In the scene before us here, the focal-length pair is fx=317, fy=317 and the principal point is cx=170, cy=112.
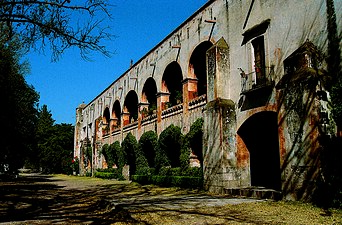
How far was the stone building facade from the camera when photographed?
31.1ft

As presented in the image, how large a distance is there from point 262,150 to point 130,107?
54.4ft

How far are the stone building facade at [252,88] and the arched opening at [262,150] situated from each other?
4 cm

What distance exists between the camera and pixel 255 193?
11102mm

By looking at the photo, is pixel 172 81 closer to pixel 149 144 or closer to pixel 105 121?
pixel 149 144

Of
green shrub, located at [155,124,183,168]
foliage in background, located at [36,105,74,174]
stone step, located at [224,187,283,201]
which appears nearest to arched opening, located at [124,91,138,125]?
green shrub, located at [155,124,183,168]

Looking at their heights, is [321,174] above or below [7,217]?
above

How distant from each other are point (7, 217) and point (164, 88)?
1391 cm

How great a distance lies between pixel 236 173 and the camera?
1302 cm

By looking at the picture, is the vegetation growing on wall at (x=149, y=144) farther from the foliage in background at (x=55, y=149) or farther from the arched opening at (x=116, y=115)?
the foliage in background at (x=55, y=149)

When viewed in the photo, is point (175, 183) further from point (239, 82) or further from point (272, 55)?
point (272, 55)

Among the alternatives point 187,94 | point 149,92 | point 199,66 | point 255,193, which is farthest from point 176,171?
point 149,92

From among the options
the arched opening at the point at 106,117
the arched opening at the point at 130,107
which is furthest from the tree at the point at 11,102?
the arched opening at the point at 106,117

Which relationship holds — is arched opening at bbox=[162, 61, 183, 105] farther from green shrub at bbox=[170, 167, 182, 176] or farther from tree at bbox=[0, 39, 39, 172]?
tree at bbox=[0, 39, 39, 172]

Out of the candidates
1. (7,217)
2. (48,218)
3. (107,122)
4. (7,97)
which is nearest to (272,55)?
(48,218)
